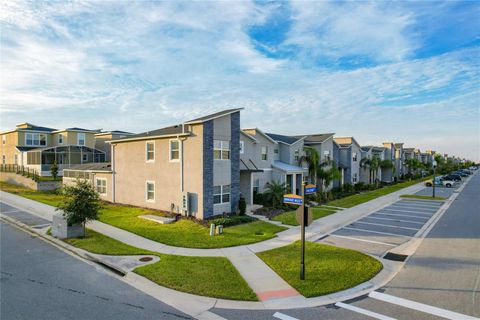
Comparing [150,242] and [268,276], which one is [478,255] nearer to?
[268,276]

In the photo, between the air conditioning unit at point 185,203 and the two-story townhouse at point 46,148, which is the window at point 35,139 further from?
the air conditioning unit at point 185,203

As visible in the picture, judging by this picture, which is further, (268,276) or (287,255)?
(287,255)

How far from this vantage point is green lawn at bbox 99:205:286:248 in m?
14.0

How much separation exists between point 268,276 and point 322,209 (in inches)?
600

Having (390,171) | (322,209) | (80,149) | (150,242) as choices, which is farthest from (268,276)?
(390,171)

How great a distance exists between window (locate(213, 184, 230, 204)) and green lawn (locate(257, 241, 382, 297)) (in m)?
7.02

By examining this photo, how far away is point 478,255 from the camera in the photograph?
1245 cm

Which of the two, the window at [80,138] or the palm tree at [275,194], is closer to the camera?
the palm tree at [275,194]

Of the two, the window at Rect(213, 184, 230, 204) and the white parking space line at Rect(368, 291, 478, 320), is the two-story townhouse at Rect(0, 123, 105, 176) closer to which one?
the window at Rect(213, 184, 230, 204)

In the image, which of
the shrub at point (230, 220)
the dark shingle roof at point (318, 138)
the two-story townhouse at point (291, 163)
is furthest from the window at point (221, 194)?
the dark shingle roof at point (318, 138)

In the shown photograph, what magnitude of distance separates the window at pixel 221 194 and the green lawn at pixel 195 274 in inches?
280

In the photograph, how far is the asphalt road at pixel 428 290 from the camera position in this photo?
7543 mm

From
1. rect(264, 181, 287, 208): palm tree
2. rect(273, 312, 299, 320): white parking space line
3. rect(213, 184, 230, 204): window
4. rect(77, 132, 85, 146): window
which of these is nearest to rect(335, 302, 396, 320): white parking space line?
rect(273, 312, 299, 320): white parking space line

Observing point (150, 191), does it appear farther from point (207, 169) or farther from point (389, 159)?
point (389, 159)
